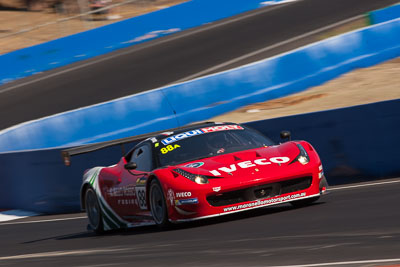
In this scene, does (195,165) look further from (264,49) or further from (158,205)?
(264,49)

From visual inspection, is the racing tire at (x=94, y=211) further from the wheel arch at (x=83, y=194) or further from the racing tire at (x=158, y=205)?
the racing tire at (x=158, y=205)

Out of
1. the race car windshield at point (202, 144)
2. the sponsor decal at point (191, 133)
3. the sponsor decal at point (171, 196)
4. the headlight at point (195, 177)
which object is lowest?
the sponsor decal at point (171, 196)

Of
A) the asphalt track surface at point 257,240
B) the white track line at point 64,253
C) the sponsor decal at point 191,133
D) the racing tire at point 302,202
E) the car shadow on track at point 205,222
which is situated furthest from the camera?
the sponsor decal at point 191,133

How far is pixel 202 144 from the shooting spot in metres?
8.80

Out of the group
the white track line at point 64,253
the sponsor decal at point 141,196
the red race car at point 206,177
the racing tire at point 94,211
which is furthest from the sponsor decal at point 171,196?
the racing tire at point 94,211

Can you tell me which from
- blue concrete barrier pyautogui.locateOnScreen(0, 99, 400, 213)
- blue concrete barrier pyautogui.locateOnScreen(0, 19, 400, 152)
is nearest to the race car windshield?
blue concrete barrier pyautogui.locateOnScreen(0, 99, 400, 213)

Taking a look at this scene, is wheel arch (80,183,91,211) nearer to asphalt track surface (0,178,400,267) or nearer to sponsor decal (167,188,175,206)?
asphalt track surface (0,178,400,267)

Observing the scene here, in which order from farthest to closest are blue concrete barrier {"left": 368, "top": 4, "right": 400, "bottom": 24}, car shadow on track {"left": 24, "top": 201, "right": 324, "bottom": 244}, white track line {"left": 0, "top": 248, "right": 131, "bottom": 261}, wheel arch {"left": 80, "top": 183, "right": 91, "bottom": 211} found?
blue concrete barrier {"left": 368, "top": 4, "right": 400, "bottom": 24}, wheel arch {"left": 80, "top": 183, "right": 91, "bottom": 211}, car shadow on track {"left": 24, "top": 201, "right": 324, "bottom": 244}, white track line {"left": 0, "top": 248, "right": 131, "bottom": 261}

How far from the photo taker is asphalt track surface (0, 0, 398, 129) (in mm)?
22212

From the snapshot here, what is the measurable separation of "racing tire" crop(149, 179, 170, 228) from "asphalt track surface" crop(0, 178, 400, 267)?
0.37ft

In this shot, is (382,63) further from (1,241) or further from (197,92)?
(1,241)

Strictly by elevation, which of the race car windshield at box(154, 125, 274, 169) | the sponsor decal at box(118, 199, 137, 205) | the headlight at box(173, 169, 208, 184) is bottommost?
the sponsor decal at box(118, 199, 137, 205)

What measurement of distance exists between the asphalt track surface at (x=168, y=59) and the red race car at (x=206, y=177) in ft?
39.5

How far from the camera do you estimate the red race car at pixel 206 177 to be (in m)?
7.93
